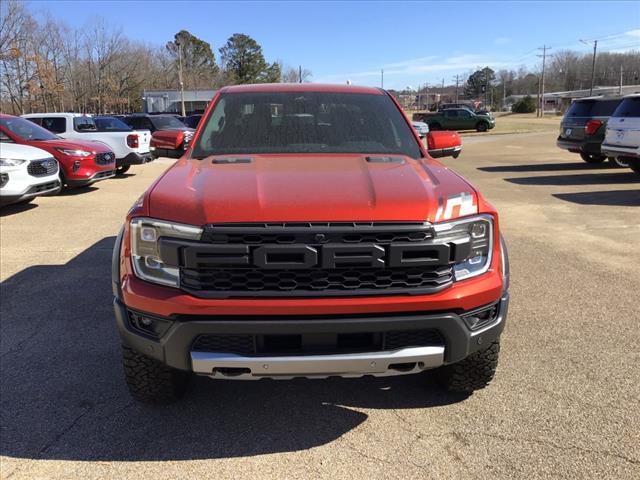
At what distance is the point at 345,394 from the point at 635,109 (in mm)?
10578

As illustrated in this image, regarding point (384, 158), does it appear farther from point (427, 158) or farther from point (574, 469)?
point (574, 469)

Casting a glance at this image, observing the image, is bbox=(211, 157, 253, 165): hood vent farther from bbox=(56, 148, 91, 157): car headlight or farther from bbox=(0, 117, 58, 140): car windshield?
bbox=(0, 117, 58, 140): car windshield

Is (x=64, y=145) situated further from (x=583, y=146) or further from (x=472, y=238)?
(x=583, y=146)

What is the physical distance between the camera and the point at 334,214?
246 cm

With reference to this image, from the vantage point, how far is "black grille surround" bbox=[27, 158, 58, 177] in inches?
352

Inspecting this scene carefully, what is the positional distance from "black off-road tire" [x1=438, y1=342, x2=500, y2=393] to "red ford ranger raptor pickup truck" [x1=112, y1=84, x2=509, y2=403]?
0.97 ft

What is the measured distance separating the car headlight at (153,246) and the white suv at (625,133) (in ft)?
36.1

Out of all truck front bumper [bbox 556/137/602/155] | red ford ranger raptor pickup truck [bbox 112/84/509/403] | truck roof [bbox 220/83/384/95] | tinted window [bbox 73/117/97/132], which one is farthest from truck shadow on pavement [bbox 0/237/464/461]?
truck front bumper [bbox 556/137/602/155]

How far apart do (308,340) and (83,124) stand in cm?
1331

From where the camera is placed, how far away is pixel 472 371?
3.02 metres

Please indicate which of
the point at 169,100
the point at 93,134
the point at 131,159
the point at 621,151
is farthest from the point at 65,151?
the point at 169,100

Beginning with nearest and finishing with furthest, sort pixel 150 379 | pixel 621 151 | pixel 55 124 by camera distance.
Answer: pixel 150 379 → pixel 621 151 → pixel 55 124

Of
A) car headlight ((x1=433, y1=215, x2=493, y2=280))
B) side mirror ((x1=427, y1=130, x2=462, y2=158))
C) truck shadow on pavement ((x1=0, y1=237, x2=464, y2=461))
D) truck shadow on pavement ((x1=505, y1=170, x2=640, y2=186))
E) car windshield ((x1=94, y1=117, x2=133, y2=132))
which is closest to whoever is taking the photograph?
car headlight ((x1=433, y1=215, x2=493, y2=280))

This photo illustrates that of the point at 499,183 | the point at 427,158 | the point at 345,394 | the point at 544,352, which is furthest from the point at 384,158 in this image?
the point at 499,183
